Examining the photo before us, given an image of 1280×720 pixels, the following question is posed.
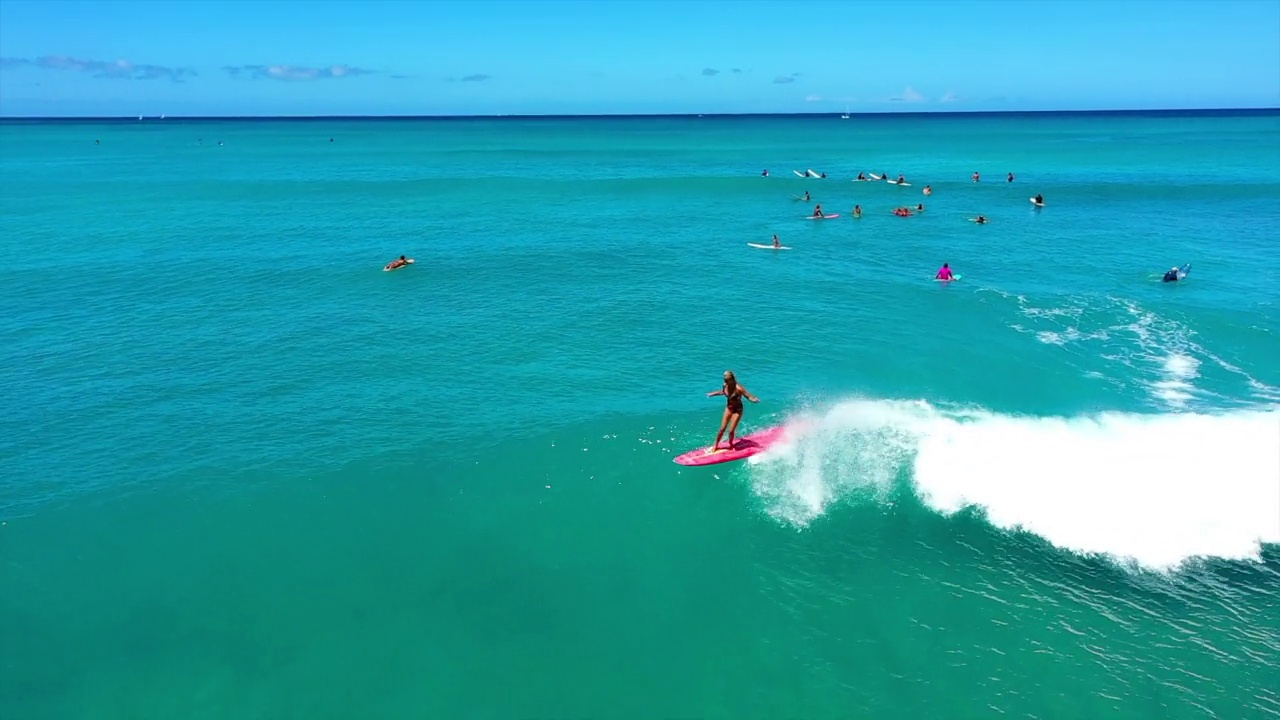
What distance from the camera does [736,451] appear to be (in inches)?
984

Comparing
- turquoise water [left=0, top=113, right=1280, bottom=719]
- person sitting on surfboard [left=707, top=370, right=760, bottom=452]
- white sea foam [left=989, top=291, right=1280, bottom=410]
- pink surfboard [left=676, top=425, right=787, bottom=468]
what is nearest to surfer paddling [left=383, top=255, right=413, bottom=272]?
turquoise water [left=0, top=113, right=1280, bottom=719]

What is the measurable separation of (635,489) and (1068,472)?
44.2 feet

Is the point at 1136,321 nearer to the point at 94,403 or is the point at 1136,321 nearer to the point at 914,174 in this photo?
the point at 94,403

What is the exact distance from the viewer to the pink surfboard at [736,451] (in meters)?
24.7

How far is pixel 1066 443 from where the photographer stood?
84.3ft

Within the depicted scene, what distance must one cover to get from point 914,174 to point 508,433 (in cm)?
9517

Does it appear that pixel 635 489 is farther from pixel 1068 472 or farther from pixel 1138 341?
pixel 1138 341

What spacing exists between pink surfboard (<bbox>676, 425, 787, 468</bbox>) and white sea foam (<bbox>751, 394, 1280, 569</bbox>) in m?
0.53

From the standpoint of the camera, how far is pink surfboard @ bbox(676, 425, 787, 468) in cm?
2470

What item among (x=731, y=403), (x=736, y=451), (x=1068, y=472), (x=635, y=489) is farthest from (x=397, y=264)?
(x=1068, y=472)

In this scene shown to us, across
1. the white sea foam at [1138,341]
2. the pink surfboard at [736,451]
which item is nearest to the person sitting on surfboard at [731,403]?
the pink surfboard at [736,451]

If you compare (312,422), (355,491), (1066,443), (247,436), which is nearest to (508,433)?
(355,491)

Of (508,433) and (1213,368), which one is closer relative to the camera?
(508,433)

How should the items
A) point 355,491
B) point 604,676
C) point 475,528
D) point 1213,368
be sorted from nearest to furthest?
point 604,676, point 475,528, point 355,491, point 1213,368
